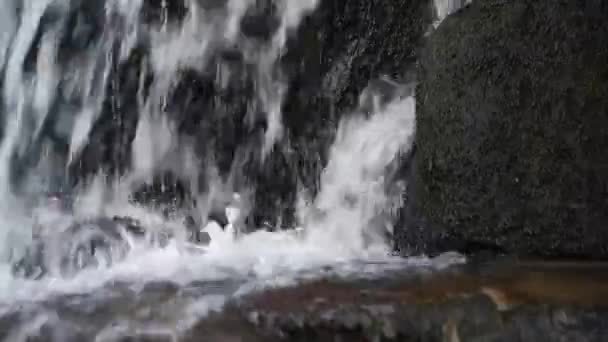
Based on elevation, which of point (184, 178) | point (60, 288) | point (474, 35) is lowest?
point (60, 288)

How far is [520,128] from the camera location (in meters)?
2.72

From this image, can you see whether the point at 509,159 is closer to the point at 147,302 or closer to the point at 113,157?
the point at 147,302

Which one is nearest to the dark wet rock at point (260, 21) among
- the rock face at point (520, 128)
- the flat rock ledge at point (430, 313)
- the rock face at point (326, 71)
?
the rock face at point (326, 71)

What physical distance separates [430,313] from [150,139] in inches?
123

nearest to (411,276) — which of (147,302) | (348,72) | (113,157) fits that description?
(147,302)

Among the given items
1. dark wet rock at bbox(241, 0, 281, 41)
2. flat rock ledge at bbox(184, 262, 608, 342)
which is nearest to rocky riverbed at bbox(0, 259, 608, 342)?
flat rock ledge at bbox(184, 262, 608, 342)

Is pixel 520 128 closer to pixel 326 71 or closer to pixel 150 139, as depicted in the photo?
pixel 326 71

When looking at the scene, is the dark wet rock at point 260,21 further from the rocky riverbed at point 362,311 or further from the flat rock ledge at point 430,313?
the flat rock ledge at point 430,313

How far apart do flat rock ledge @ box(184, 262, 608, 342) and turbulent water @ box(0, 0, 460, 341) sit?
1.01m

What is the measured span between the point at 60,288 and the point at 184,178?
1849 mm

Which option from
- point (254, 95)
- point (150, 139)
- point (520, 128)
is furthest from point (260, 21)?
point (520, 128)

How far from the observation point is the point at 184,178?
181 inches

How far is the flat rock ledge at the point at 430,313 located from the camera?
1.86m

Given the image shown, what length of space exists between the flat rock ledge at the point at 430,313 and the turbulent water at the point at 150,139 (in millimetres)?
1008
